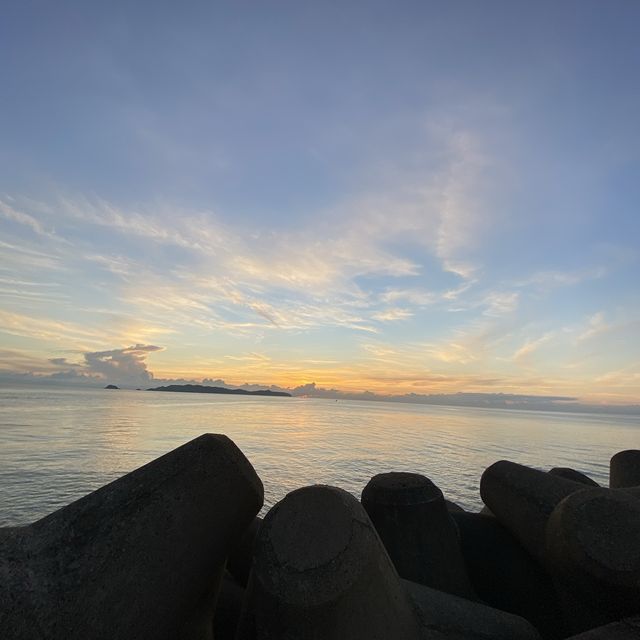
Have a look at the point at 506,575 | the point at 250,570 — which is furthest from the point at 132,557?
the point at 506,575

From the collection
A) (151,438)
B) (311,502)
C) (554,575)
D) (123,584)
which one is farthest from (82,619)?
(151,438)

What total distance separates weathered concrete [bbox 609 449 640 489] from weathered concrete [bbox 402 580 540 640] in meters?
3.65

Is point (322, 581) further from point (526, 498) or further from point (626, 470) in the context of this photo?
point (626, 470)

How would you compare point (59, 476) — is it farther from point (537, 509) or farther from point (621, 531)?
point (621, 531)

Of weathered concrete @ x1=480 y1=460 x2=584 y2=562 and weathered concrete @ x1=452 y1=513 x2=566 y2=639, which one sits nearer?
weathered concrete @ x1=452 y1=513 x2=566 y2=639

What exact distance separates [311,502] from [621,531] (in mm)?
2138

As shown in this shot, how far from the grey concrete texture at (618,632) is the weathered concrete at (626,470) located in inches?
153

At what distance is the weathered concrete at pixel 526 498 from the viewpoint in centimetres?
426

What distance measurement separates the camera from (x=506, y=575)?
4.47 m

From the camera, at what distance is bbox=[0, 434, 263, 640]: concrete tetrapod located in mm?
2498

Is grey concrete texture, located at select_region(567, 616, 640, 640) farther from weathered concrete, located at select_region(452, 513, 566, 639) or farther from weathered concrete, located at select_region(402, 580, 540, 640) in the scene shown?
weathered concrete, located at select_region(452, 513, 566, 639)

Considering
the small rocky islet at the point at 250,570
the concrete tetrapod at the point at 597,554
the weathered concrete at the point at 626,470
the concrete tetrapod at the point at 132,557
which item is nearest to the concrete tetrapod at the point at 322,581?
the small rocky islet at the point at 250,570

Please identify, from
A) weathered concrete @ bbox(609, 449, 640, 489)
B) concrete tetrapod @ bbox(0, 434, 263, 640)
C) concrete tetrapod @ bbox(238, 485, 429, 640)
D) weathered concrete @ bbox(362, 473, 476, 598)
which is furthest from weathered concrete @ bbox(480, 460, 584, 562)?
concrete tetrapod @ bbox(0, 434, 263, 640)

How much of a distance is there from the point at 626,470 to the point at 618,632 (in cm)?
427
